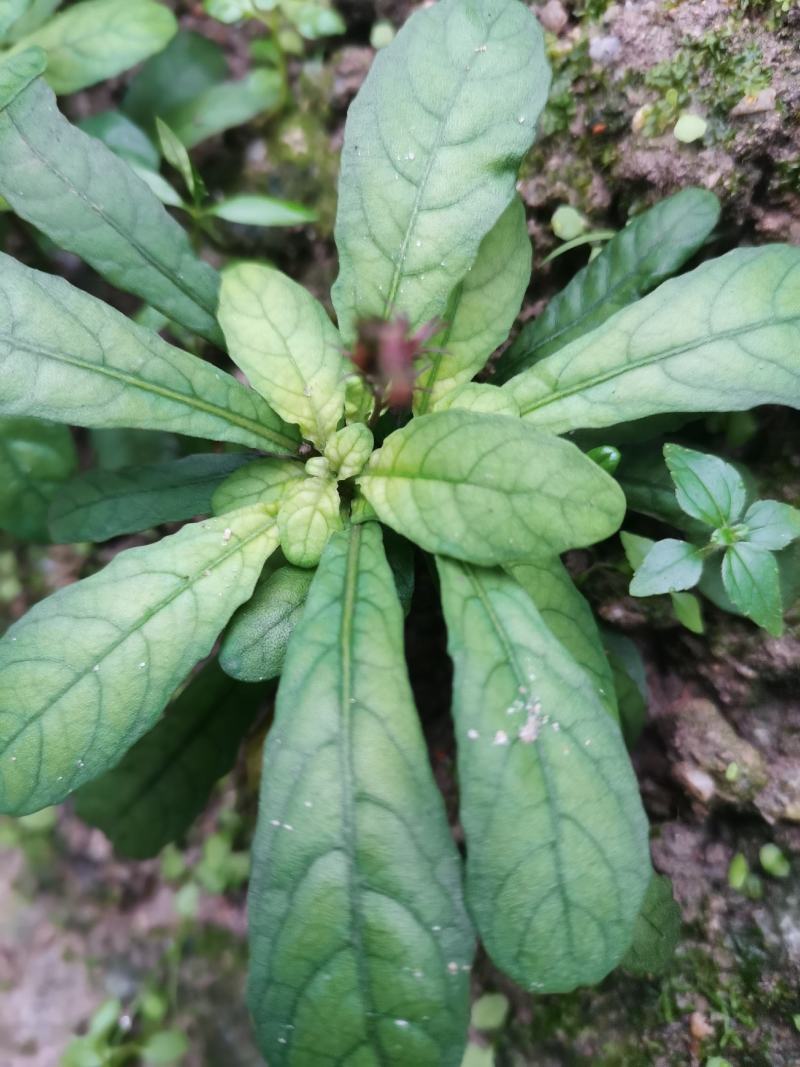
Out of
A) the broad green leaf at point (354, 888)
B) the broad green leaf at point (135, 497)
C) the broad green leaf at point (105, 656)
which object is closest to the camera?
the broad green leaf at point (354, 888)

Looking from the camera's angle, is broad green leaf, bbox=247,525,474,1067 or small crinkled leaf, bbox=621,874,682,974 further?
small crinkled leaf, bbox=621,874,682,974

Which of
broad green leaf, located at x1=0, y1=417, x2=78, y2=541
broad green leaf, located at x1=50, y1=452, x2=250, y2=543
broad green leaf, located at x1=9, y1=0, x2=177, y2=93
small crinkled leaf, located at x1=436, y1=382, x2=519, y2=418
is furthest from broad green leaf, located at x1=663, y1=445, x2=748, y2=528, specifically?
broad green leaf, located at x1=9, y1=0, x2=177, y2=93

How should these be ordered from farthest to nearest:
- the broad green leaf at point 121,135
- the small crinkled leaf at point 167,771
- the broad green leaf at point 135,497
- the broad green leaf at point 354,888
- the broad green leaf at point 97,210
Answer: the broad green leaf at point 121,135 → the small crinkled leaf at point 167,771 → the broad green leaf at point 135,497 → the broad green leaf at point 97,210 → the broad green leaf at point 354,888

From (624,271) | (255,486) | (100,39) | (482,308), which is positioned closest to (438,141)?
(482,308)

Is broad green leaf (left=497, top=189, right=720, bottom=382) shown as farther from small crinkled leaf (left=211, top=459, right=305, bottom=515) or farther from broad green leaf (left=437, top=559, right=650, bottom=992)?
broad green leaf (left=437, top=559, right=650, bottom=992)

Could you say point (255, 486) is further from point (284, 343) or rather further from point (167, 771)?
point (167, 771)

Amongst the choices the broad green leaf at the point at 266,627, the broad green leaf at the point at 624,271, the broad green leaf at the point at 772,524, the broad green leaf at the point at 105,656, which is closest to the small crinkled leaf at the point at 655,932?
the broad green leaf at the point at 772,524

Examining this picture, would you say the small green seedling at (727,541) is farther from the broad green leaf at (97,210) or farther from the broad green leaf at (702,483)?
the broad green leaf at (97,210)
